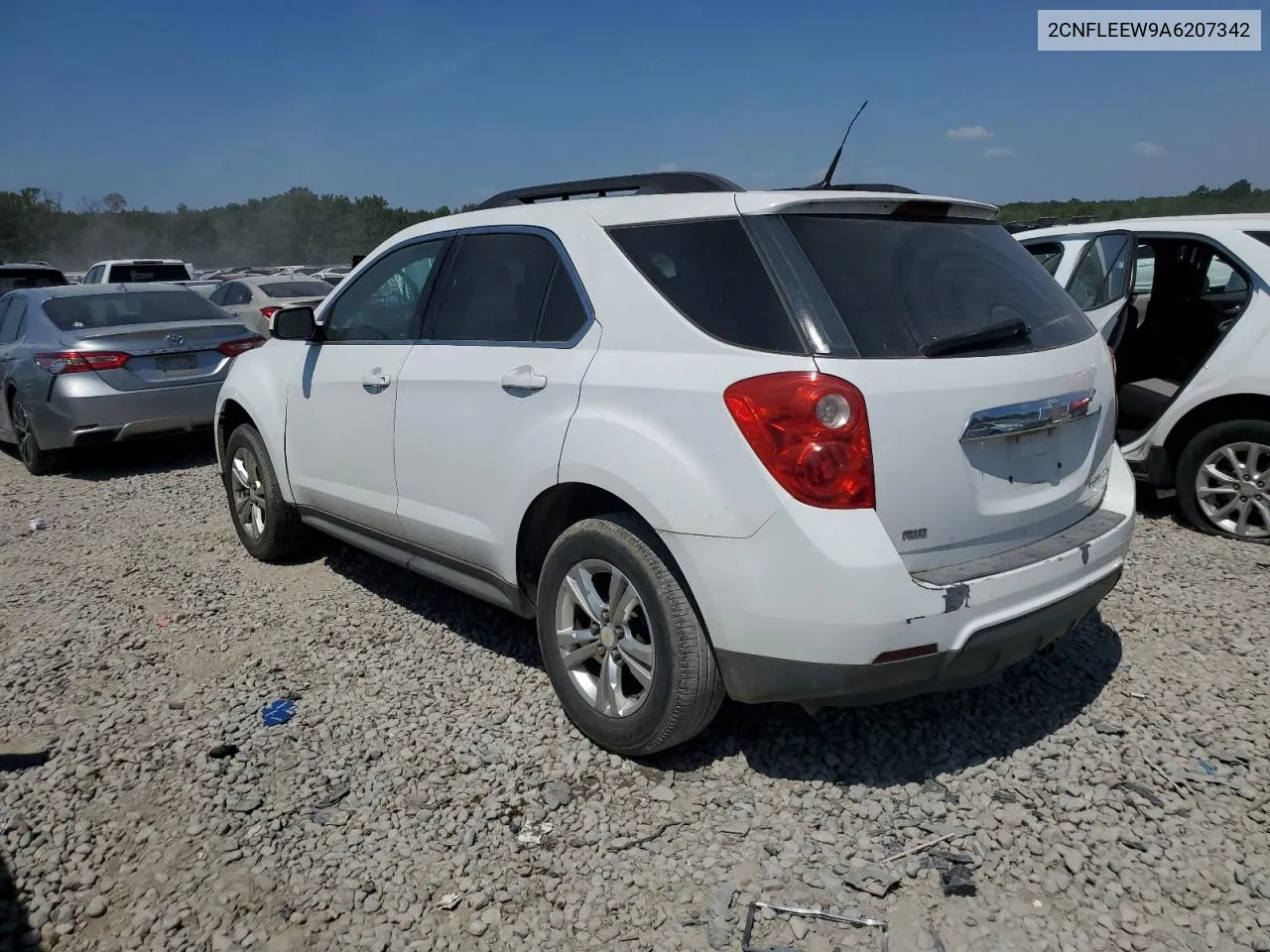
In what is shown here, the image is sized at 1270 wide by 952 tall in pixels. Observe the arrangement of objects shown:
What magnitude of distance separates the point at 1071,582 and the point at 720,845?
1335 mm

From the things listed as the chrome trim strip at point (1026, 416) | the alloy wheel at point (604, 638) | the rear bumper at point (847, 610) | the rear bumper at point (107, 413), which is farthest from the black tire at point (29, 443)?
the chrome trim strip at point (1026, 416)

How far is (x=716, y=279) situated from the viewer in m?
2.81

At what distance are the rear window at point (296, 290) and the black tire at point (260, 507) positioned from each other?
11.0 meters

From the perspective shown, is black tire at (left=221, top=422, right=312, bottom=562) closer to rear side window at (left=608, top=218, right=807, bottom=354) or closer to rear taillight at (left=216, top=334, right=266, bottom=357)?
rear side window at (left=608, top=218, right=807, bottom=354)

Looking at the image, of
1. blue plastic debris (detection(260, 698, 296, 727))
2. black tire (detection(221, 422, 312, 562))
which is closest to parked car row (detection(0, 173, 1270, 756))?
blue plastic debris (detection(260, 698, 296, 727))

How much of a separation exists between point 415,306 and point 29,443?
6005mm

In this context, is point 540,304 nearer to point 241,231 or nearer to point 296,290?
point 296,290

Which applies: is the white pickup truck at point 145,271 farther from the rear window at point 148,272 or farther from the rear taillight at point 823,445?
the rear taillight at point 823,445

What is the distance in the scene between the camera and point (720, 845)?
2.69 m

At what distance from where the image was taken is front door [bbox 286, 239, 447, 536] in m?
3.93

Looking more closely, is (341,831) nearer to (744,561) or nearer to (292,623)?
(744,561)

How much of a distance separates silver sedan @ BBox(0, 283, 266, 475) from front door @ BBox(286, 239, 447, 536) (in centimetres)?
374

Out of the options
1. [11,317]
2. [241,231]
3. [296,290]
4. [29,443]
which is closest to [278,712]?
[29,443]

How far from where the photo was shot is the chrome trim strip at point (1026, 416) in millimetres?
2656
